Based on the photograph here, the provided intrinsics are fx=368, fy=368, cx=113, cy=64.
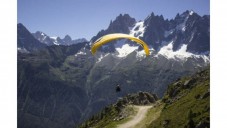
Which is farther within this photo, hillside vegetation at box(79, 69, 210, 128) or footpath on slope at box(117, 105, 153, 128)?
footpath on slope at box(117, 105, 153, 128)

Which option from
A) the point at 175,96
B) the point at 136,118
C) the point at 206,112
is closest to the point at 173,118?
the point at 206,112

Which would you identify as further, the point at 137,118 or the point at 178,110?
the point at 137,118

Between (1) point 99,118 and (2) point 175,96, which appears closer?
(2) point 175,96

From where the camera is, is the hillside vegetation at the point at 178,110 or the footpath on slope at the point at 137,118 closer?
the hillside vegetation at the point at 178,110

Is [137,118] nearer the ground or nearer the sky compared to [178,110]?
nearer the ground

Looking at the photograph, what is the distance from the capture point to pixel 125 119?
9119 cm
